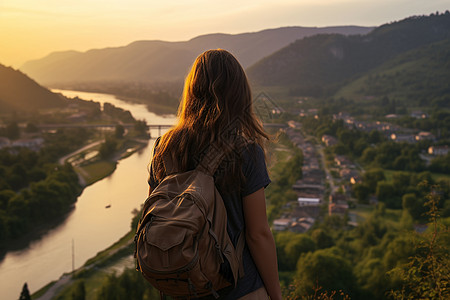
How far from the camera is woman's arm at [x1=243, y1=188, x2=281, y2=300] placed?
63 cm

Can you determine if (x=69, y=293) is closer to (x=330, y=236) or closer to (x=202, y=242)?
(x=330, y=236)

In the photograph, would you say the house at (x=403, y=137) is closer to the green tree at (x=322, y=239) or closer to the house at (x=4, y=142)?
the green tree at (x=322, y=239)

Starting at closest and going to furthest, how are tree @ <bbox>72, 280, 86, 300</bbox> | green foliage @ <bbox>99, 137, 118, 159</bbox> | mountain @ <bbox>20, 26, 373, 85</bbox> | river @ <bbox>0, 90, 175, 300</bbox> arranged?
tree @ <bbox>72, 280, 86, 300</bbox> < river @ <bbox>0, 90, 175, 300</bbox> < green foliage @ <bbox>99, 137, 118, 159</bbox> < mountain @ <bbox>20, 26, 373, 85</bbox>

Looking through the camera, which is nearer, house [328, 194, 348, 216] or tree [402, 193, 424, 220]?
tree [402, 193, 424, 220]

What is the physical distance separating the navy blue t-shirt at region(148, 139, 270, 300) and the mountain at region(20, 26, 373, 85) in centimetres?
1751

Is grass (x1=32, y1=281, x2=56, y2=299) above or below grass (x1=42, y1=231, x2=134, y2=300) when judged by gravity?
above

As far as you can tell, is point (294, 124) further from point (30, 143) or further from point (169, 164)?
point (169, 164)

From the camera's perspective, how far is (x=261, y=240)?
648 millimetres

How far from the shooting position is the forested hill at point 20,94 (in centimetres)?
1470

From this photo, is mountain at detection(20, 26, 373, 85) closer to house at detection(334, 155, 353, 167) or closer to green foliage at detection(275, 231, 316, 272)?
house at detection(334, 155, 353, 167)

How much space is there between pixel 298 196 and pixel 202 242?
900cm

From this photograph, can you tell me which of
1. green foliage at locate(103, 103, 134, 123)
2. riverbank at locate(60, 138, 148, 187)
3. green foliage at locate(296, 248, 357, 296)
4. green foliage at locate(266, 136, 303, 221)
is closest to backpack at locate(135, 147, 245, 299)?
green foliage at locate(296, 248, 357, 296)

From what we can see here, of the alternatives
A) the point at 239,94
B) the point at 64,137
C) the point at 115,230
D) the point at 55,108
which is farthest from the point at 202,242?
the point at 55,108

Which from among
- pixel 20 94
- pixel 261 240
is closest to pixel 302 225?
pixel 261 240
